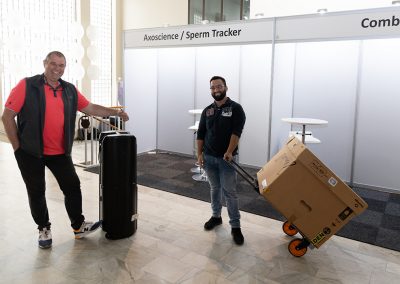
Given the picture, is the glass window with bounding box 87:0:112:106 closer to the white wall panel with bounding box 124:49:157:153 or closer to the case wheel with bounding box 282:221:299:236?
the white wall panel with bounding box 124:49:157:153

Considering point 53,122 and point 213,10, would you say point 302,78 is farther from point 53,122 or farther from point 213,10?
point 53,122

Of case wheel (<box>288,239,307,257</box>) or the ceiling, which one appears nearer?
case wheel (<box>288,239,307,257</box>)

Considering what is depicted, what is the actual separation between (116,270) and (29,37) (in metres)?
6.81

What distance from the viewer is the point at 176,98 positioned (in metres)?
6.43

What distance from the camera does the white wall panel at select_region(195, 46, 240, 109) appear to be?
5.69m

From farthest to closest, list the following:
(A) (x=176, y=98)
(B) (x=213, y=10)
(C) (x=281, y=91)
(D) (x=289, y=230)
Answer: (B) (x=213, y=10) < (A) (x=176, y=98) < (C) (x=281, y=91) < (D) (x=289, y=230)

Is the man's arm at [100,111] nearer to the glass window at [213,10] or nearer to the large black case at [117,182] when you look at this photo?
the large black case at [117,182]

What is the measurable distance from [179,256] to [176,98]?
3.97 m

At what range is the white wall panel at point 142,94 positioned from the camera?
5824 millimetres

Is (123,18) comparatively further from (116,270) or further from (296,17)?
(116,270)

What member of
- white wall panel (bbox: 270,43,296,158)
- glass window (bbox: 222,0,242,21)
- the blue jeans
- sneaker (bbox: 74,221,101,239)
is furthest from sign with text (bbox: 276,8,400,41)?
glass window (bbox: 222,0,242,21)

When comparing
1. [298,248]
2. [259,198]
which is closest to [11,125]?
[298,248]

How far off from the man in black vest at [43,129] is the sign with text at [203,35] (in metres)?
2.07

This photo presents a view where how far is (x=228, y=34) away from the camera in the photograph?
4.31 m
